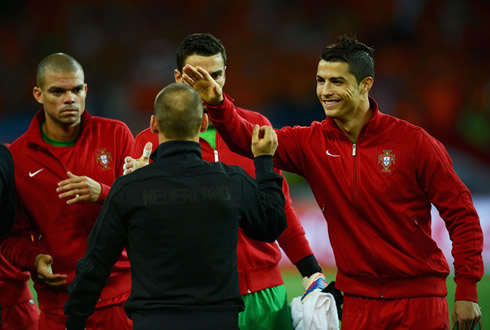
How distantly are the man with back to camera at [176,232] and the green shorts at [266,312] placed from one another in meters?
1.10

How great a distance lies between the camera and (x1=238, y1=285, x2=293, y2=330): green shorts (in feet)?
12.7

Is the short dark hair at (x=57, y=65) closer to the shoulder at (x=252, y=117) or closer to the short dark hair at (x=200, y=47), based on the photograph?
the short dark hair at (x=200, y=47)

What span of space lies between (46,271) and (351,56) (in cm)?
204

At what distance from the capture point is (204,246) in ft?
8.79

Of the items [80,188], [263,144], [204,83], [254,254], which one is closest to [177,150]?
[263,144]

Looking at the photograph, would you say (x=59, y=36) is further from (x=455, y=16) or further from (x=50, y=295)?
(x=50, y=295)

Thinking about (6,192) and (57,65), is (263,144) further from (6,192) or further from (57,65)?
(57,65)

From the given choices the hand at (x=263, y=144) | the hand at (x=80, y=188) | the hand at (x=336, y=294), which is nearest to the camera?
the hand at (x=263, y=144)

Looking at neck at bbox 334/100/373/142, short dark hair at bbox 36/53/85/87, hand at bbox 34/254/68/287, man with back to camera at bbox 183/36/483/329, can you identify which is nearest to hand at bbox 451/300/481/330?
man with back to camera at bbox 183/36/483/329

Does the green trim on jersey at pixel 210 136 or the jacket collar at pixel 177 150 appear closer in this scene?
the jacket collar at pixel 177 150

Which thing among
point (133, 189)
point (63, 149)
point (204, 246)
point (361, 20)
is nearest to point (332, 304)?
point (204, 246)

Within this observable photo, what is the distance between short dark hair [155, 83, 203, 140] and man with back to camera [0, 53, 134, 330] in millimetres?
1122

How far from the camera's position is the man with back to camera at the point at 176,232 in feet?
8.71

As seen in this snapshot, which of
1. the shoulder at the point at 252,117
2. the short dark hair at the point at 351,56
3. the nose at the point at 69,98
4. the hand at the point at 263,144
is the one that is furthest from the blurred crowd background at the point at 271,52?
the hand at the point at 263,144
